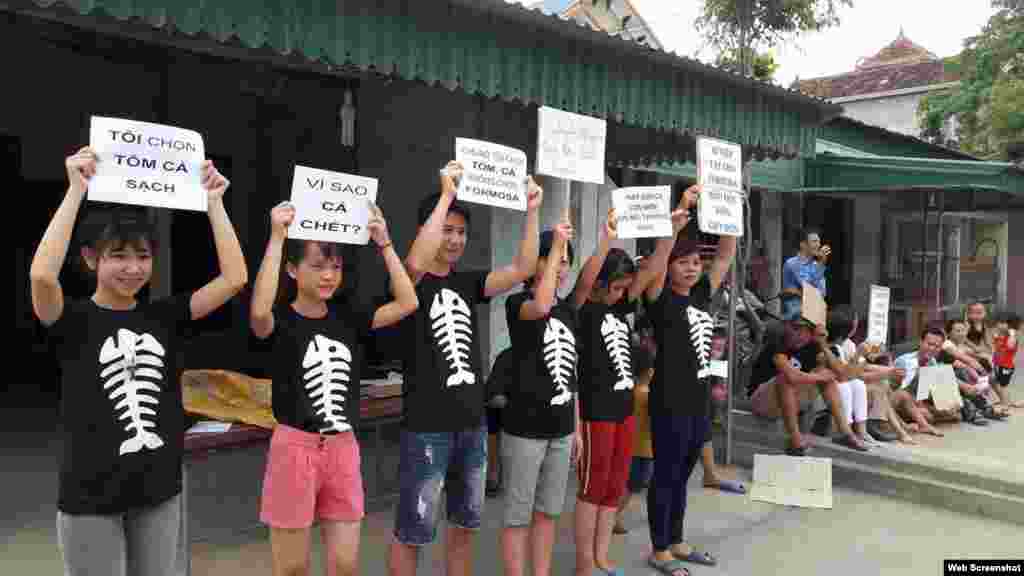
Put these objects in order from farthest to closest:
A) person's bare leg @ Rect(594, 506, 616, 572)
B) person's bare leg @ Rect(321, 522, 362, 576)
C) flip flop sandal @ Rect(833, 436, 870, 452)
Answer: flip flop sandal @ Rect(833, 436, 870, 452) → person's bare leg @ Rect(594, 506, 616, 572) → person's bare leg @ Rect(321, 522, 362, 576)

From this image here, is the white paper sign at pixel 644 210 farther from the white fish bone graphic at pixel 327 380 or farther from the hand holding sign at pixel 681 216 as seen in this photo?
the white fish bone graphic at pixel 327 380

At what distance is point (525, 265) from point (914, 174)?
22.4 feet

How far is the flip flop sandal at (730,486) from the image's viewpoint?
17.9ft

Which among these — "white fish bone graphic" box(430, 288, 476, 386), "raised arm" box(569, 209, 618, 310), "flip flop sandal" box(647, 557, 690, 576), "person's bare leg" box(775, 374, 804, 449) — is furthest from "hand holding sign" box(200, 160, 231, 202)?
"person's bare leg" box(775, 374, 804, 449)

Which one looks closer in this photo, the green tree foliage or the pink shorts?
the pink shorts

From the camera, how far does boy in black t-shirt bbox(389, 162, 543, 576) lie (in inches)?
118

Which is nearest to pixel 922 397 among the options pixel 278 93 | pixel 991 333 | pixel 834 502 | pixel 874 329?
pixel 874 329

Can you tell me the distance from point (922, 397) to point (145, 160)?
6.67 metres

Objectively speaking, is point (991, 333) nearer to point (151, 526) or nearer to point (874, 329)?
point (874, 329)

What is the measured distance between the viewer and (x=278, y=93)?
20.5 ft

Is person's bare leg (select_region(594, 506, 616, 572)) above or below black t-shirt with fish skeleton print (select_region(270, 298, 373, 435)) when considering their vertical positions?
below

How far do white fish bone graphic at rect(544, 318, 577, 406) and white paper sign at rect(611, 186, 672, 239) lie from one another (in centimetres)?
66

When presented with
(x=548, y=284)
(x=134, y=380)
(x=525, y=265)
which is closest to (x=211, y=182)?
(x=134, y=380)

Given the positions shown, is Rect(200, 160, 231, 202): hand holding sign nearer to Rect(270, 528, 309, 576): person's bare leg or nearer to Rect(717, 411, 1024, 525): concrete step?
Rect(270, 528, 309, 576): person's bare leg
